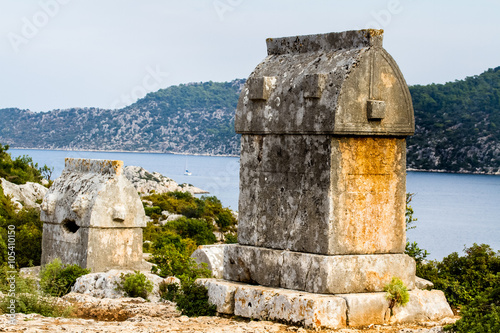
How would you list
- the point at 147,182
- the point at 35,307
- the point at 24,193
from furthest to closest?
the point at 147,182 < the point at 24,193 < the point at 35,307

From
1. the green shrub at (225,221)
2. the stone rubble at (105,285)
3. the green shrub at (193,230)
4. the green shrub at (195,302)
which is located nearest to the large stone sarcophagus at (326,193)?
the green shrub at (195,302)

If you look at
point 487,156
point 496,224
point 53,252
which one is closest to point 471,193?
point 487,156

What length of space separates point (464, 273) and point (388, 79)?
3.22 m

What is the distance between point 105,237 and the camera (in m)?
12.6

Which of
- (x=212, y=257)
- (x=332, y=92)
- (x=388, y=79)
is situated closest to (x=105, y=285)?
(x=212, y=257)

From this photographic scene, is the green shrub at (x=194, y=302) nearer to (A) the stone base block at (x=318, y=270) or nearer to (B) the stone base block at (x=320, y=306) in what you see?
(B) the stone base block at (x=320, y=306)

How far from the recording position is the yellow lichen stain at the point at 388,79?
7500 millimetres

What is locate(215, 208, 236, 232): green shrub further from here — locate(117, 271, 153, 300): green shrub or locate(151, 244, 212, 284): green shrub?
locate(117, 271, 153, 300): green shrub

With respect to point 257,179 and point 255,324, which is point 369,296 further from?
point 257,179

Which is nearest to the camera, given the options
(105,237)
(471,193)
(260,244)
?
(260,244)

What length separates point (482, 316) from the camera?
6.64 metres

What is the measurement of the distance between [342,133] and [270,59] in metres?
1.51

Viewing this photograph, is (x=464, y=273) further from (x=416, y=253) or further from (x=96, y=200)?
(x=96, y=200)

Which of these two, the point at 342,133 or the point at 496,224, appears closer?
the point at 342,133
